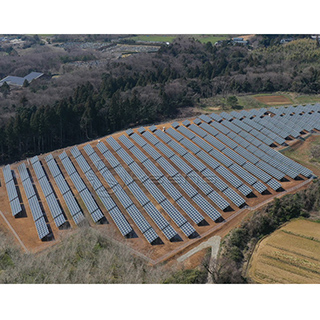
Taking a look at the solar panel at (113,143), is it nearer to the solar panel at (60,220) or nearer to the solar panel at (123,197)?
the solar panel at (123,197)

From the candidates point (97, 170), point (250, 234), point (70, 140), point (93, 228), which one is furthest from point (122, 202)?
point (70, 140)

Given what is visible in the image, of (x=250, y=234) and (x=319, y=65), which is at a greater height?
(x=319, y=65)

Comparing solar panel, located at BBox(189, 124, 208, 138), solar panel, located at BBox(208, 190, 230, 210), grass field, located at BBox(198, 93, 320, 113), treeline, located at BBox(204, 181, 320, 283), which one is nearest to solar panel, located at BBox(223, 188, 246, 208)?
solar panel, located at BBox(208, 190, 230, 210)

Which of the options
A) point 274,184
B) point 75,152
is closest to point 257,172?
point 274,184

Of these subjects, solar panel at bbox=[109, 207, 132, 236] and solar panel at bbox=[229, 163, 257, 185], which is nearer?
solar panel at bbox=[109, 207, 132, 236]

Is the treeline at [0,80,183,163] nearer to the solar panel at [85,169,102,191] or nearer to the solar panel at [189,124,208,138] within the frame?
the solar panel at [189,124,208,138]

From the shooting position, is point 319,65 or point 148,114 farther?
point 319,65

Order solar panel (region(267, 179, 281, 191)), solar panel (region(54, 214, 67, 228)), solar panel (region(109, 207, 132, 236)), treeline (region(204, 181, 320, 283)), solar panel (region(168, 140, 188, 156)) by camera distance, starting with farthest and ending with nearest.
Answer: solar panel (region(168, 140, 188, 156))
solar panel (region(267, 179, 281, 191))
solar panel (region(54, 214, 67, 228))
solar panel (region(109, 207, 132, 236))
treeline (region(204, 181, 320, 283))
